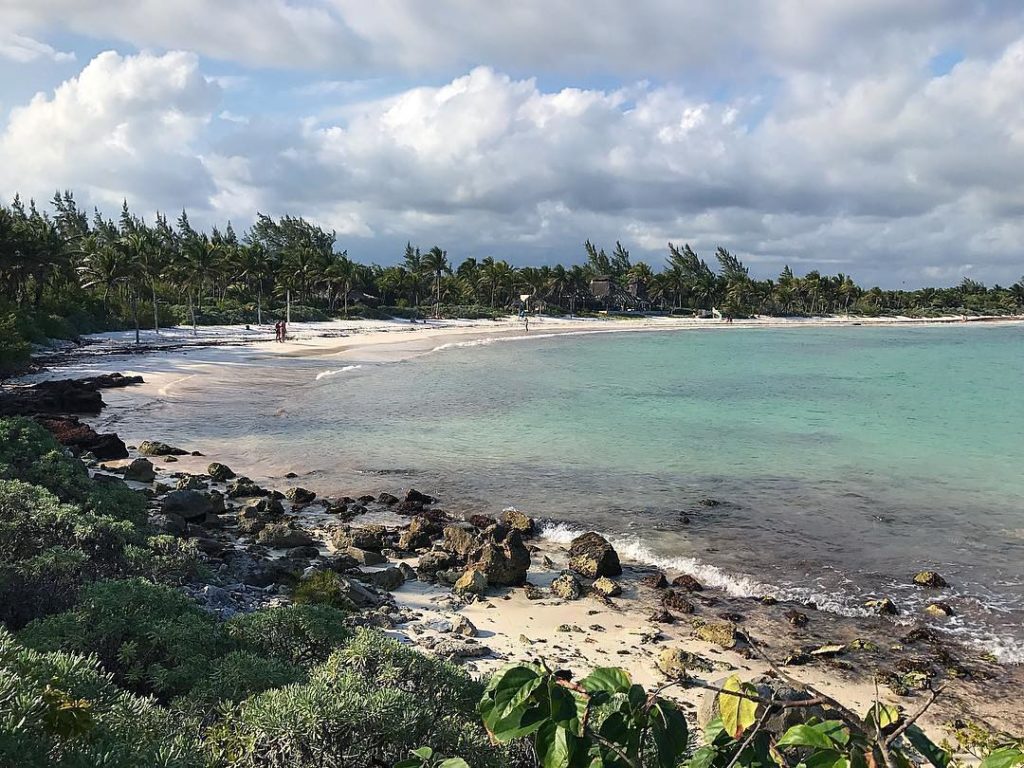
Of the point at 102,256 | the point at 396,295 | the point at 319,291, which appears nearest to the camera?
the point at 102,256

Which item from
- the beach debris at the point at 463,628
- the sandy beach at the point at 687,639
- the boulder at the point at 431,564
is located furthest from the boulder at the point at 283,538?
Answer: the beach debris at the point at 463,628

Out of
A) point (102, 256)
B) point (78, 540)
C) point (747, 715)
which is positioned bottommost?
point (78, 540)

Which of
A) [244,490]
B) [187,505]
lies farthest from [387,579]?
[244,490]

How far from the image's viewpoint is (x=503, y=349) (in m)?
64.1

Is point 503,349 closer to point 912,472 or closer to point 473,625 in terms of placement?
point 912,472

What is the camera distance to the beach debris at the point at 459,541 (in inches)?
506

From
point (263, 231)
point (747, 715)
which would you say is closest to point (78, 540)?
point (747, 715)

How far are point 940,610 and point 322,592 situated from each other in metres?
9.42

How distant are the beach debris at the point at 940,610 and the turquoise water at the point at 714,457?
0.26m

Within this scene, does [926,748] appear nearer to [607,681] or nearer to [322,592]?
[607,681]

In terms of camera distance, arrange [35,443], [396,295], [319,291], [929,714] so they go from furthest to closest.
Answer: [396,295] → [319,291] → [35,443] → [929,714]

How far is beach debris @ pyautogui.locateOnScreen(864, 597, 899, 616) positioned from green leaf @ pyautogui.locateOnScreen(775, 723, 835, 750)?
1065 cm

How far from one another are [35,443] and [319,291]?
3170 inches

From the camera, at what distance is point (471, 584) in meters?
11.2
